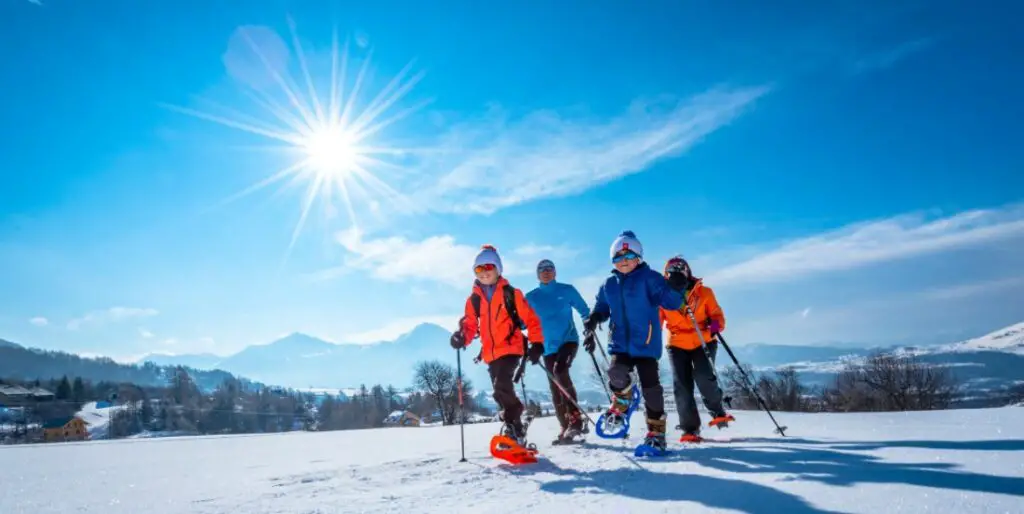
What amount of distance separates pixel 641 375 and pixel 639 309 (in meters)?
0.69

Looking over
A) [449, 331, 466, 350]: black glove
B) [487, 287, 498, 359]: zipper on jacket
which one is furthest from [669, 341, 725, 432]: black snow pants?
[449, 331, 466, 350]: black glove

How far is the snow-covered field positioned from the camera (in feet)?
8.49

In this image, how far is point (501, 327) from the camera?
18.4 ft

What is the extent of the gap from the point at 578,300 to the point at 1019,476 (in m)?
5.32

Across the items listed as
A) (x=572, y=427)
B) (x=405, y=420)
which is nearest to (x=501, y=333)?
(x=572, y=427)

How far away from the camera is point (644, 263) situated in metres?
5.52

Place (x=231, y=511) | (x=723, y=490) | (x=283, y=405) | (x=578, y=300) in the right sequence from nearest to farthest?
1. (x=723, y=490)
2. (x=231, y=511)
3. (x=578, y=300)
4. (x=283, y=405)

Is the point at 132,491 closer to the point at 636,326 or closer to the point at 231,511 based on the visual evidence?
the point at 231,511

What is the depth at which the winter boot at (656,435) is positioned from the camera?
4.65 m

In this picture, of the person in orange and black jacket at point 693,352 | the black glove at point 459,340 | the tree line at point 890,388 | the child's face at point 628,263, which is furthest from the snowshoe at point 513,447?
the tree line at point 890,388

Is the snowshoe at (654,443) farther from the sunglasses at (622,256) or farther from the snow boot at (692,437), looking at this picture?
the sunglasses at (622,256)

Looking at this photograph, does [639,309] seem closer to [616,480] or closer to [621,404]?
[621,404]

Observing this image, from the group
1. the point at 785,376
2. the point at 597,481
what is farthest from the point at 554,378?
the point at 785,376

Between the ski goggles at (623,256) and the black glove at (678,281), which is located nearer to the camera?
the black glove at (678,281)
